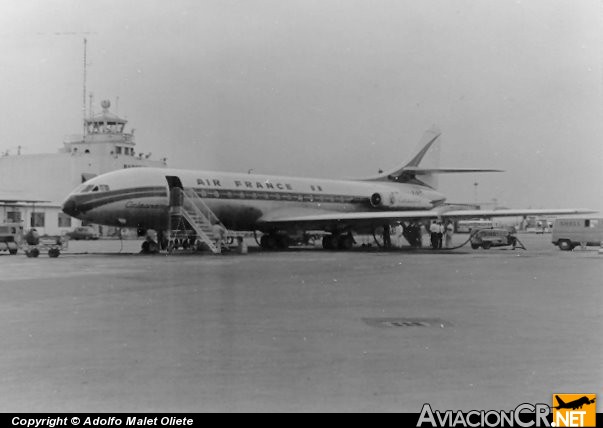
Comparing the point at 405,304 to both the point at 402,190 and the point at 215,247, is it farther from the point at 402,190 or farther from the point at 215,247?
the point at 402,190

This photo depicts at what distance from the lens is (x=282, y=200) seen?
38875 millimetres

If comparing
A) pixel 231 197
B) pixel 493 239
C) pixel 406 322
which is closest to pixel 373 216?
pixel 231 197

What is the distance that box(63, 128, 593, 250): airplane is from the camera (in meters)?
31.2

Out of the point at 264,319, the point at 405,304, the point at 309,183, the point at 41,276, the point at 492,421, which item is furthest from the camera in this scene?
the point at 309,183

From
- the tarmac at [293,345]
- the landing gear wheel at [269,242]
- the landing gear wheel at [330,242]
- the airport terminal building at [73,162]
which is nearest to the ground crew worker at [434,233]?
the landing gear wheel at [330,242]

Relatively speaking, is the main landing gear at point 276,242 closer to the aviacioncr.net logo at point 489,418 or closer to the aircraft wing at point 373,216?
the aircraft wing at point 373,216

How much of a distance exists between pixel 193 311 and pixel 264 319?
57.9 inches

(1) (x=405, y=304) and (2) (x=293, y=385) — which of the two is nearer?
(2) (x=293, y=385)

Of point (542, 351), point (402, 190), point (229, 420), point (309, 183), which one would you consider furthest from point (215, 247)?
point (229, 420)

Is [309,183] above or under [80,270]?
above

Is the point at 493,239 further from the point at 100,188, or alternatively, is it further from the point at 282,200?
the point at 100,188

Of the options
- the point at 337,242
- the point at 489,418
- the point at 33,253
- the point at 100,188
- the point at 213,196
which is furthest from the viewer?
the point at 337,242

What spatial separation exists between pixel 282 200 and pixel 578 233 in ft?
56.4

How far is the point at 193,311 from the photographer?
11586 mm
